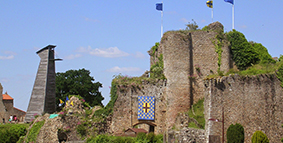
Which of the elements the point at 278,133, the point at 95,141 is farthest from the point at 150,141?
the point at 278,133

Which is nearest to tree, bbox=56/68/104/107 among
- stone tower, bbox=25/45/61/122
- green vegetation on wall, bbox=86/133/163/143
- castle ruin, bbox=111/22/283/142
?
stone tower, bbox=25/45/61/122

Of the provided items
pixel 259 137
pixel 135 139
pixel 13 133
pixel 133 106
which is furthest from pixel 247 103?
pixel 13 133

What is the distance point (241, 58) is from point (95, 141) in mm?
15049

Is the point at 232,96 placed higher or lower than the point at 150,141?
higher

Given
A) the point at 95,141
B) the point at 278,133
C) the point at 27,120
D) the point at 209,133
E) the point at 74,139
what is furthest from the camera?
the point at 27,120

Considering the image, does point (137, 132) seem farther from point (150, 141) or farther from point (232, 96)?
point (232, 96)

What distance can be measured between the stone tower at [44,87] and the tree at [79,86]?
13.0 meters

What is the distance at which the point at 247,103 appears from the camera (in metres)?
29.3

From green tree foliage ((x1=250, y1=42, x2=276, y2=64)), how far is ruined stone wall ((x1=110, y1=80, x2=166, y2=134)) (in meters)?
9.05

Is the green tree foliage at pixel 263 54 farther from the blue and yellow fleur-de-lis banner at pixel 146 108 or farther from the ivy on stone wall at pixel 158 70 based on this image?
the blue and yellow fleur-de-lis banner at pixel 146 108

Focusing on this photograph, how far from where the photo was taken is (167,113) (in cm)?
3456

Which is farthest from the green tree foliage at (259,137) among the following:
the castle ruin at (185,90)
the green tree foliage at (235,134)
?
the castle ruin at (185,90)

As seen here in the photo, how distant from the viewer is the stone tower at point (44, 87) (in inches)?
1665

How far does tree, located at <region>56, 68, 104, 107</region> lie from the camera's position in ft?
188
